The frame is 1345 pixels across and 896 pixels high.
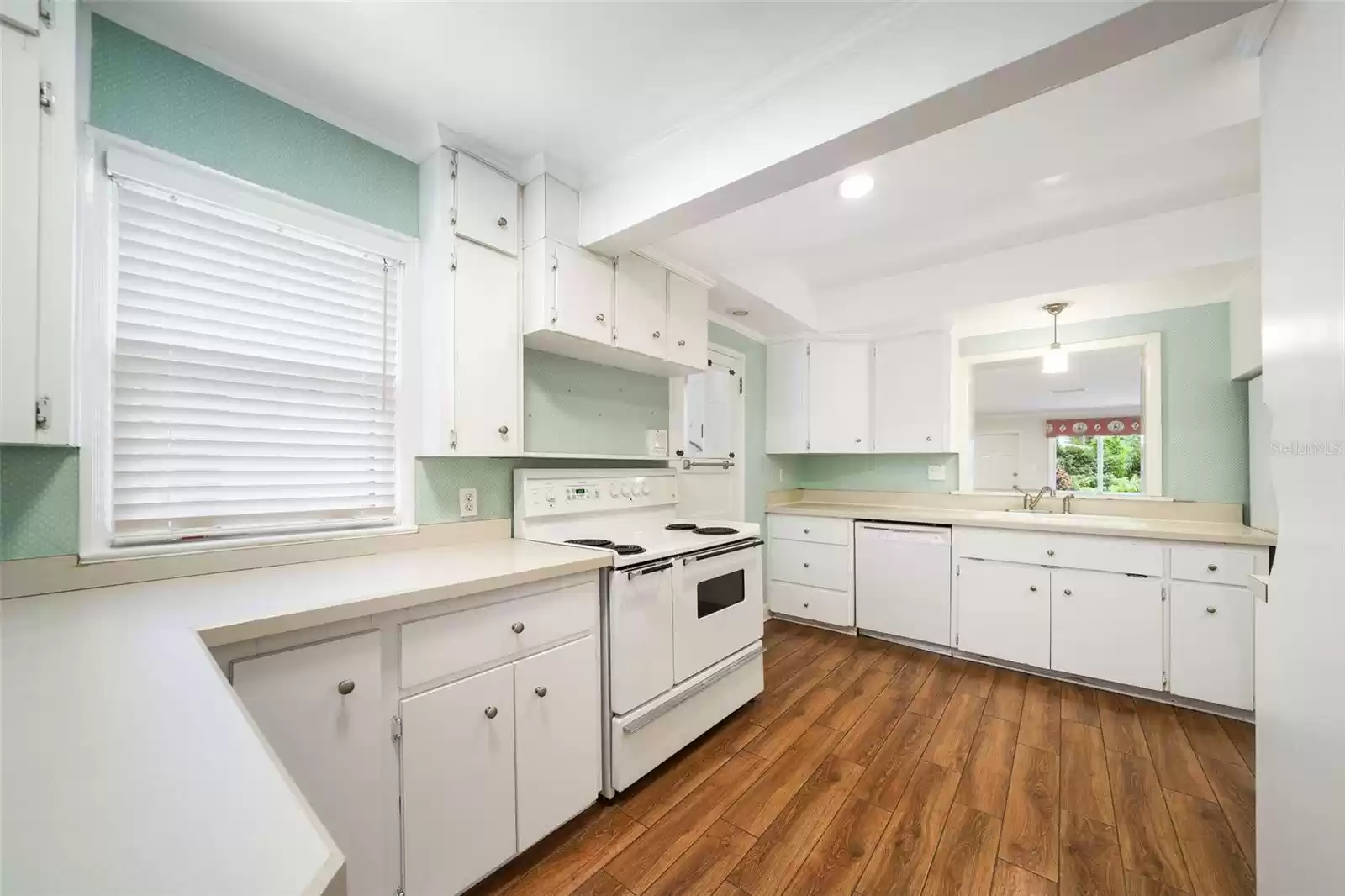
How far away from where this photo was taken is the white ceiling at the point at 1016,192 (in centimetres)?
169

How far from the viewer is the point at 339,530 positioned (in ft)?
5.92

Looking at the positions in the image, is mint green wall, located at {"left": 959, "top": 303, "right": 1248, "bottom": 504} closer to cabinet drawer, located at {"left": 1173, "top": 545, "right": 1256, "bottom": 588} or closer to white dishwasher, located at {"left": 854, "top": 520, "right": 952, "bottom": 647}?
cabinet drawer, located at {"left": 1173, "top": 545, "right": 1256, "bottom": 588}

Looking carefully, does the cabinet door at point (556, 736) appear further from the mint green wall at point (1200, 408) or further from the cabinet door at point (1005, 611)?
the mint green wall at point (1200, 408)

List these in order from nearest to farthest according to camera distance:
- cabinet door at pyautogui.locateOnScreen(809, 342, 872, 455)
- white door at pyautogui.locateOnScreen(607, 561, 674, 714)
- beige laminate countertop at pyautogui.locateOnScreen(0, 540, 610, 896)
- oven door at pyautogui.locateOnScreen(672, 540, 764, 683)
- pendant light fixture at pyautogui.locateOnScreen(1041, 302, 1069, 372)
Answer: beige laminate countertop at pyautogui.locateOnScreen(0, 540, 610, 896), white door at pyautogui.locateOnScreen(607, 561, 674, 714), oven door at pyautogui.locateOnScreen(672, 540, 764, 683), pendant light fixture at pyautogui.locateOnScreen(1041, 302, 1069, 372), cabinet door at pyautogui.locateOnScreen(809, 342, 872, 455)

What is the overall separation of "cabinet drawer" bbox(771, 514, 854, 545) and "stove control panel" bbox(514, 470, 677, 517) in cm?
124

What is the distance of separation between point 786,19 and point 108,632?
2179mm

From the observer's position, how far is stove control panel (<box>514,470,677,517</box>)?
7.44 feet

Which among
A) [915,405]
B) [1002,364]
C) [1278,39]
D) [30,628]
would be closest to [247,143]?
[30,628]

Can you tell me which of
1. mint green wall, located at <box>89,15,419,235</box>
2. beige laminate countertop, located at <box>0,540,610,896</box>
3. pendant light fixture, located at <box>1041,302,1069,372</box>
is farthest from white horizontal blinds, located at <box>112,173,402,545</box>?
pendant light fixture, located at <box>1041,302,1069,372</box>

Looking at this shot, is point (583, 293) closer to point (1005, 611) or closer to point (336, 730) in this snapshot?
point (336, 730)

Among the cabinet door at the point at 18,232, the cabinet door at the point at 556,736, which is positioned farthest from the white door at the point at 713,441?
the cabinet door at the point at 18,232

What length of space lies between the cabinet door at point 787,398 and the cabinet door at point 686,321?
139 centimetres

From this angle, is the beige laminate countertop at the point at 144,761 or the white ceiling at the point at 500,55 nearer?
the beige laminate countertop at the point at 144,761

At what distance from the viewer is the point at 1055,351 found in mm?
3348
